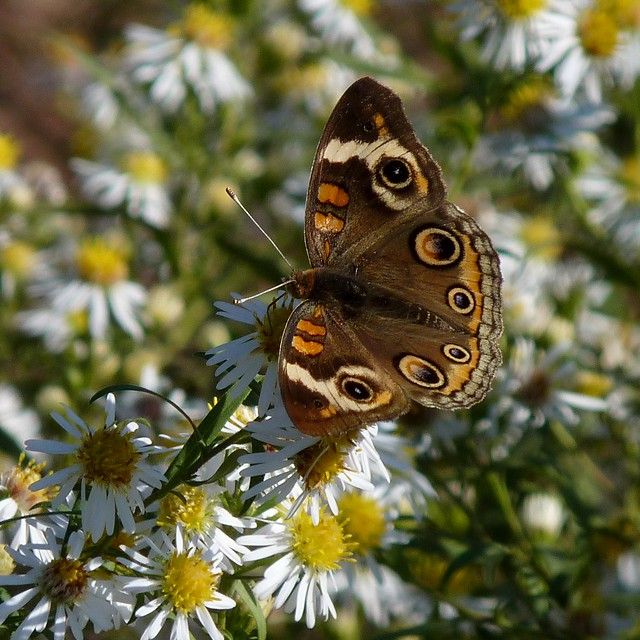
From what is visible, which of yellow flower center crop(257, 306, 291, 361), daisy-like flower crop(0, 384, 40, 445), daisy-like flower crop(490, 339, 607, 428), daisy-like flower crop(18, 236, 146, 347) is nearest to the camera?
yellow flower center crop(257, 306, 291, 361)

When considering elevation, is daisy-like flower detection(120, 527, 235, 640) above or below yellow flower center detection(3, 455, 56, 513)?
above

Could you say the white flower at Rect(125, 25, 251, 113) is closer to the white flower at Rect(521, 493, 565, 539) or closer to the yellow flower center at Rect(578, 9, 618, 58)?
the yellow flower center at Rect(578, 9, 618, 58)

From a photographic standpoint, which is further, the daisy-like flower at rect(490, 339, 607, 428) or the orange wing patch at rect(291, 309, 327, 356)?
the daisy-like flower at rect(490, 339, 607, 428)

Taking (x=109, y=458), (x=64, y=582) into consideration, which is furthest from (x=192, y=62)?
(x=64, y=582)

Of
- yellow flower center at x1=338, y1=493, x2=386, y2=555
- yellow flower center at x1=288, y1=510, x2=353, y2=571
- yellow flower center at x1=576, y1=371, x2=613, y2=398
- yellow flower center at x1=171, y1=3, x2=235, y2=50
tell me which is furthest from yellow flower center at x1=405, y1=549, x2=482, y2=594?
yellow flower center at x1=171, y1=3, x2=235, y2=50

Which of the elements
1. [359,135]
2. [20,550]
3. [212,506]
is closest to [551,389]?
[359,135]

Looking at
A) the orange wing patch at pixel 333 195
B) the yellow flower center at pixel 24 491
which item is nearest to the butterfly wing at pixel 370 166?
the orange wing patch at pixel 333 195

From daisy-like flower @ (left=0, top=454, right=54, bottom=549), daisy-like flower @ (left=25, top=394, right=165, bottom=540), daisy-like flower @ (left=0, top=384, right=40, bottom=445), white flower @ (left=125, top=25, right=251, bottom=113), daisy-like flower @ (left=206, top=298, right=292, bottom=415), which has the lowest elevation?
daisy-like flower @ (left=0, top=384, right=40, bottom=445)
